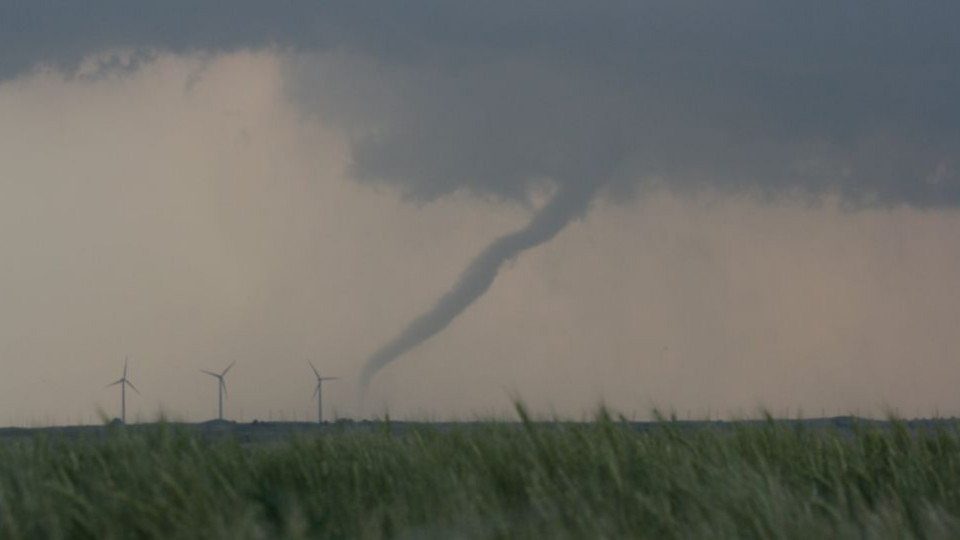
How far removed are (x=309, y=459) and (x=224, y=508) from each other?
2.02 metres

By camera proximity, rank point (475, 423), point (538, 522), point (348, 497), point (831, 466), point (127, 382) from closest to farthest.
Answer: point (538, 522)
point (348, 497)
point (831, 466)
point (475, 423)
point (127, 382)

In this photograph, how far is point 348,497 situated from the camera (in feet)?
28.3

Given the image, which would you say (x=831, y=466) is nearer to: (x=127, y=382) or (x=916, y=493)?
(x=916, y=493)

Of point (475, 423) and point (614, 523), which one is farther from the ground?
point (475, 423)

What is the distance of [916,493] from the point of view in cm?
960

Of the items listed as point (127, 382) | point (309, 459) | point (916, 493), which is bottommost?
point (916, 493)

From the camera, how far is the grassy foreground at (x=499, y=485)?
24.4 feet

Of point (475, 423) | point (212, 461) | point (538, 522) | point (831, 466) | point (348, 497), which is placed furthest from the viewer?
point (475, 423)

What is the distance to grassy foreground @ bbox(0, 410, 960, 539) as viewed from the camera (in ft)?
24.4

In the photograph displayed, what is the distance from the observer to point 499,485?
362 inches

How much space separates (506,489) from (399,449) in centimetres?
115

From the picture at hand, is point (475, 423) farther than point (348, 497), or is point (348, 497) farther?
point (475, 423)

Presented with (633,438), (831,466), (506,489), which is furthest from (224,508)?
(831,466)

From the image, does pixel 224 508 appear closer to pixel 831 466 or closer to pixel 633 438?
pixel 633 438
